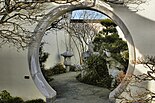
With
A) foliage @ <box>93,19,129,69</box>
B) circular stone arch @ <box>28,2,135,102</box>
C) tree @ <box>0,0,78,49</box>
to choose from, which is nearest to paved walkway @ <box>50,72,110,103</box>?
circular stone arch @ <box>28,2,135,102</box>

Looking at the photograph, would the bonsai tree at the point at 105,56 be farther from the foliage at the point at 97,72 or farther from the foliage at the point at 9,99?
the foliage at the point at 9,99

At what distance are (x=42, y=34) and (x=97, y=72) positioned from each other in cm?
500

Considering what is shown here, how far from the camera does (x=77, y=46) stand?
58.4 ft

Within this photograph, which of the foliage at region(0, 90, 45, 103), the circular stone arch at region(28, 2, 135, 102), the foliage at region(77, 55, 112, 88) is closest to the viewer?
the circular stone arch at region(28, 2, 135, 102)

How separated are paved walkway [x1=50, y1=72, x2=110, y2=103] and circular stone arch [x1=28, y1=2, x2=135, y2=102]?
1242 mm

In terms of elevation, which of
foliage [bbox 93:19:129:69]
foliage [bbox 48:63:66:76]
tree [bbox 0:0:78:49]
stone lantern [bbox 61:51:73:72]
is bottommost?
foliage [bbox 48:63:66:76]

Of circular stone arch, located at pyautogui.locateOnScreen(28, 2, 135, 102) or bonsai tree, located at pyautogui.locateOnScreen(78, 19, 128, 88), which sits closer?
circular stone arch, located at pyautogui.locateOnScreen(28, 2, 135, 102)

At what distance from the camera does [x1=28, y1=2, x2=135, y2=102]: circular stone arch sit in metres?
8.29

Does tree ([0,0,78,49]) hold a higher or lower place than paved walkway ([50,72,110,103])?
higher

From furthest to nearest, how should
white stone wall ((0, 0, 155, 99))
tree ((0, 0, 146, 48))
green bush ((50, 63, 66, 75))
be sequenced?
green bush ((50, 63, 66, 75))
white stone wall ((0, 0, 155, 99))
tree ((0, 0, 146, 48))

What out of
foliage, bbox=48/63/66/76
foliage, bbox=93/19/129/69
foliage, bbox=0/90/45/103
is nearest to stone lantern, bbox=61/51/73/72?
foliage, bbox=48/63/66/76

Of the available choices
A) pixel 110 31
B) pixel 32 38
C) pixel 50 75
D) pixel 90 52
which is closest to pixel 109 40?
pixel 110 31

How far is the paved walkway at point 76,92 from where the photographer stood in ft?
33.7

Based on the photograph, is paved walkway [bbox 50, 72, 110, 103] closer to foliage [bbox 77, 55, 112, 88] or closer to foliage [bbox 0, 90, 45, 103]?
foliage [bbox 77, 55, 112, 88]
